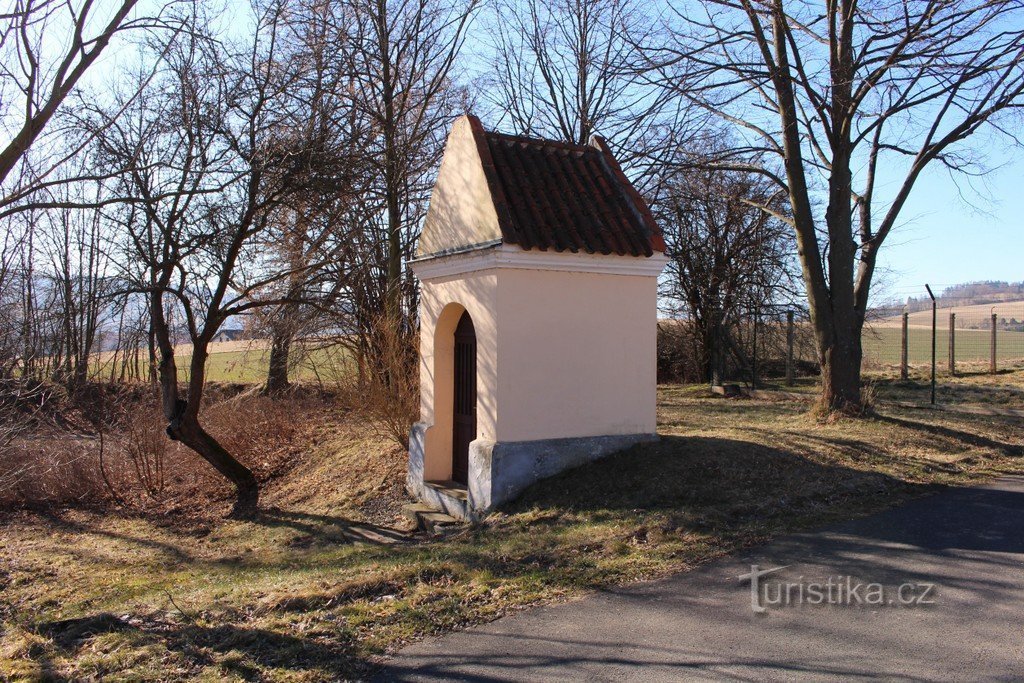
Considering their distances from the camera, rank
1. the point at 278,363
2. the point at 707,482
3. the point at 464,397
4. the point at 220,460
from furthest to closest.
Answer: the point at 278,363 < the point at 220,460 < the point at 464,397 < the point at 707,482

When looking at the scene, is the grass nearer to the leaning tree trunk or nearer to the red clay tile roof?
the leaning tree trunk

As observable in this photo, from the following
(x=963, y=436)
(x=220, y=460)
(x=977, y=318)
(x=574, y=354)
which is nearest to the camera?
(x=574, y=354)

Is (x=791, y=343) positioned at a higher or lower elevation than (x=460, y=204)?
lower

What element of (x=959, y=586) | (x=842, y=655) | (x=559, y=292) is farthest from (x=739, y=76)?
(x=842, y=655)

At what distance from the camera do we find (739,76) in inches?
445

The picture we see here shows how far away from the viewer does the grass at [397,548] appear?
523 cm

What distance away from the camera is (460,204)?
10.5 metres

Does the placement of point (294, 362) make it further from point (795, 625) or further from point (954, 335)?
point (954, 335)

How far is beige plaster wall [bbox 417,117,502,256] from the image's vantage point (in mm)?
9805

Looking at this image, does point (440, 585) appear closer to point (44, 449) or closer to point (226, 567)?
point (226, 567)

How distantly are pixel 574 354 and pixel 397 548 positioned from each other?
308cm

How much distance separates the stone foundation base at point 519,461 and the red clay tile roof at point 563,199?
231 cm

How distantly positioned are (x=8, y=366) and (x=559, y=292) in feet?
28.2

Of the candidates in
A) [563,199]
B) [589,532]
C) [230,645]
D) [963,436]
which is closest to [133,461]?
[563,199]
